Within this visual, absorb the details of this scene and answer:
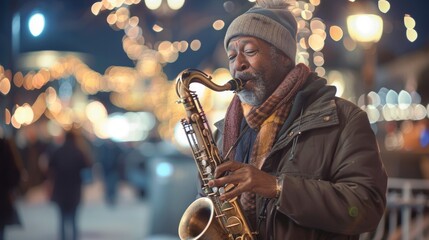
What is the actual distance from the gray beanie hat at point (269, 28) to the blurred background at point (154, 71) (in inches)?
76.3

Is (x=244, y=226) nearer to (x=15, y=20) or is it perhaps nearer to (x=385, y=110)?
(x=15, y=20)

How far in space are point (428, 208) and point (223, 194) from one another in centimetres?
854

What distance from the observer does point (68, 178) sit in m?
12.5

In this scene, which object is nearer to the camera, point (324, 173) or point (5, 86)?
point (324, 173)

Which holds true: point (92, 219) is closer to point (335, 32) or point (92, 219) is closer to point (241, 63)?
point (335, 32)

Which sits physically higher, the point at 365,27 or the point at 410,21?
the point at 365,27

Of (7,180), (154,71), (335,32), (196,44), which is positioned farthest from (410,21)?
(154,71)

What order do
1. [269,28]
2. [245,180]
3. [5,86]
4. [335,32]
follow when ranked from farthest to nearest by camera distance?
[335,32] → [5,86] → [269,28] → [245,180]

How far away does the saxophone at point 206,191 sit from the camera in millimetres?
3695

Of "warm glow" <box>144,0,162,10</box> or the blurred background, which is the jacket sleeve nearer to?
the blurred background

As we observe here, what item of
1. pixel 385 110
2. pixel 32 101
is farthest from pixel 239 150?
pixel 385 110

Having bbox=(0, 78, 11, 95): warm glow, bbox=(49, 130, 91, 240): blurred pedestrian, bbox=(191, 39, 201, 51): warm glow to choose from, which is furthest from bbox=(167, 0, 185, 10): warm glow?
bbox=(49, 130, 91, 240): blurred pedestrian

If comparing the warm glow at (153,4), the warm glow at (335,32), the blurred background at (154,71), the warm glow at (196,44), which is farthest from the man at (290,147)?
the warm glow at (196,44)

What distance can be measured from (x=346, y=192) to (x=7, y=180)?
694cm
